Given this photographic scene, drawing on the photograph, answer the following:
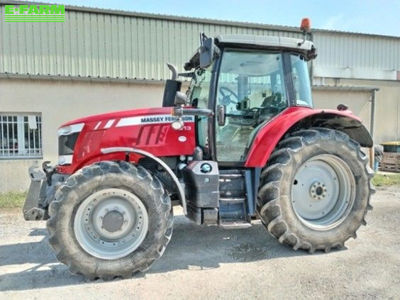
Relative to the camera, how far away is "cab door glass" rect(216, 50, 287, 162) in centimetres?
407

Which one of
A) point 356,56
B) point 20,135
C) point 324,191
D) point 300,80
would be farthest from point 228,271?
point 356,56

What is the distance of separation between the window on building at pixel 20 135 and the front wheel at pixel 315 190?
20.7ft

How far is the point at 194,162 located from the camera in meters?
3.88

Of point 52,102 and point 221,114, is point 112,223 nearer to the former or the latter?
point 221,114

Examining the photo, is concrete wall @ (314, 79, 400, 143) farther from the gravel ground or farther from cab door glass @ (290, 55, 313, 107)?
cab door glass @ (290, 55, 313, 107)

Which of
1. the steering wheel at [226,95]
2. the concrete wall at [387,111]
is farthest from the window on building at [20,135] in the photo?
the concrete wall at [387,111]

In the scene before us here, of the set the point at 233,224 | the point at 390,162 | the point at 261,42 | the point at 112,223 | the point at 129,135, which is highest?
the point at 261,42

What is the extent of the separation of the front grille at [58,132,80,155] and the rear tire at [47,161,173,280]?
0.78m

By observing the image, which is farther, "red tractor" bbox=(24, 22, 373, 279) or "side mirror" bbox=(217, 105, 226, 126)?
"side mirror" bbox=(217, 105, 226, 126)

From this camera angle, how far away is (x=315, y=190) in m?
4.18

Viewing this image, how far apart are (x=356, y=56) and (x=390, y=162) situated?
3.73 metres

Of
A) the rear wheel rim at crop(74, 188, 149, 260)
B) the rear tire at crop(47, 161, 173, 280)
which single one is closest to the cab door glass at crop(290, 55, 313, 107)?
the rear tire at crop(47, 161, 173, 280)

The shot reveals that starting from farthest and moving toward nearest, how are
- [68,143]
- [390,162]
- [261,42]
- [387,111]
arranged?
[387,111] → [390,162] → [68,143] → [261,42]

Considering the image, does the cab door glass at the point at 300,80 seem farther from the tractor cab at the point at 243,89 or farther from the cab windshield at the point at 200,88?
the cab windshield at the point at 200,88
